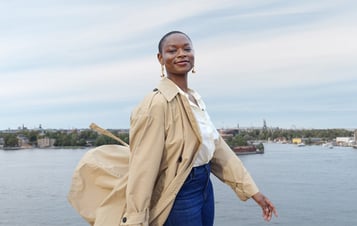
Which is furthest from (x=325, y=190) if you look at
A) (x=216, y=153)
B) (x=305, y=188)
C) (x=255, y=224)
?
(x=216, y=153)

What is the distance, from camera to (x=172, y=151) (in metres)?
0.91

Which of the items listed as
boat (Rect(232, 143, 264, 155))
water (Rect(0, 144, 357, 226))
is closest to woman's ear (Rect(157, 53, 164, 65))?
water (Rect(0, 144, 357, 226))

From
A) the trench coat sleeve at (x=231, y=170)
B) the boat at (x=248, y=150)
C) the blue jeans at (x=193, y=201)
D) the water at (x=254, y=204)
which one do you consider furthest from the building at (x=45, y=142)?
the blue jeans at (x=193, y=201)

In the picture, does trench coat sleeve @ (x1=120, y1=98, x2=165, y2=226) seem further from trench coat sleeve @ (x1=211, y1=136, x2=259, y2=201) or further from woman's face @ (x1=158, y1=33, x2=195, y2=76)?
trench coat sleeve @ (x1=211, y1=136, x2=259, y2=201)

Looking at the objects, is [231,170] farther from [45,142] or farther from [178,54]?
[45,142]

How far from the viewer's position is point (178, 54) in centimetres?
96

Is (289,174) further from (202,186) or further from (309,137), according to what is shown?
(309,137)

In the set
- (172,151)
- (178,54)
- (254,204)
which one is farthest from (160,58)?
(254,204)

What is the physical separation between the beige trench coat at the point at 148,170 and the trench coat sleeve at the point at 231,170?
0.58 feet

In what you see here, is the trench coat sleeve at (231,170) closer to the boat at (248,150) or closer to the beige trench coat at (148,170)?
the beige trench coat at (148,170)

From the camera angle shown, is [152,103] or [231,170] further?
[231,170]

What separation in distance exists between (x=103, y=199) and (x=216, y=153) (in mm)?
263

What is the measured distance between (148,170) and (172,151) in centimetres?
6

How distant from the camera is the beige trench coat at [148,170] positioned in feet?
2.87
